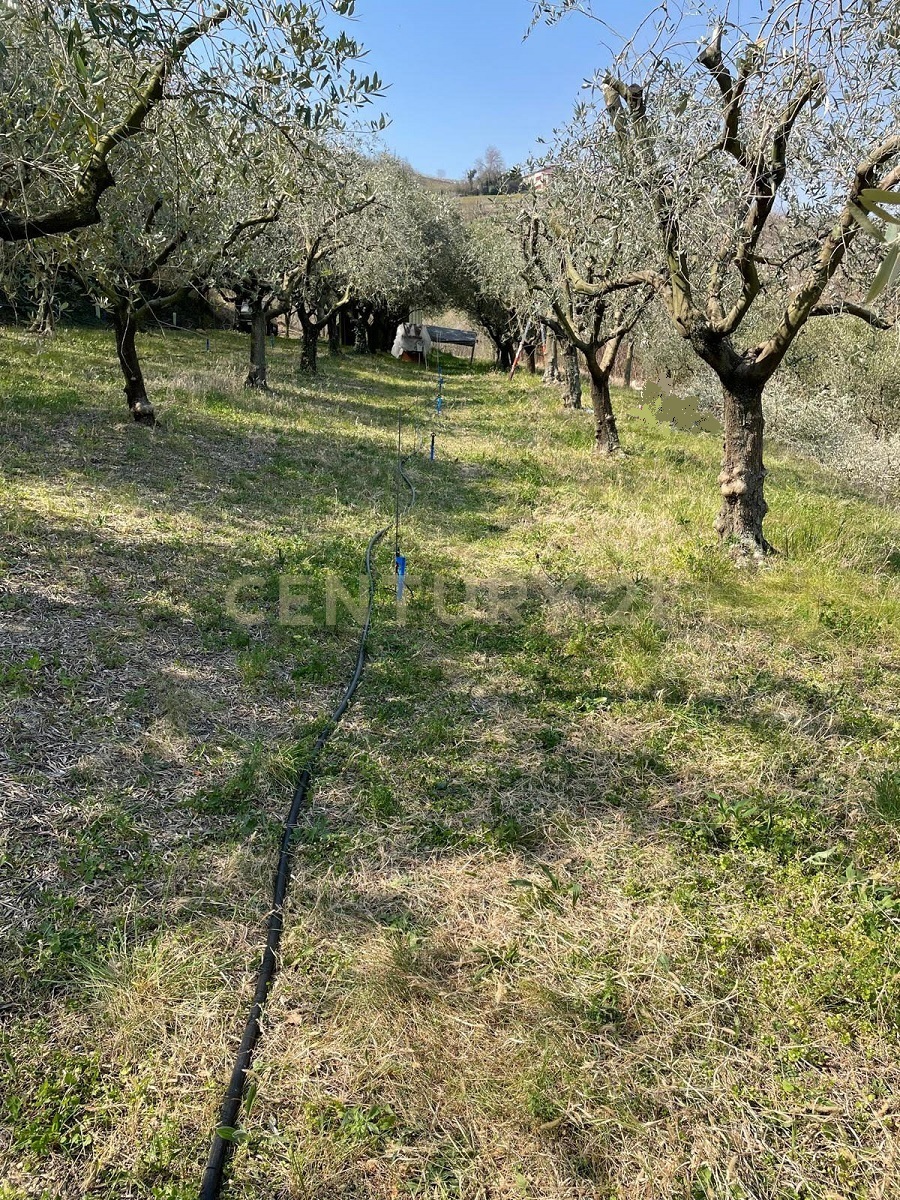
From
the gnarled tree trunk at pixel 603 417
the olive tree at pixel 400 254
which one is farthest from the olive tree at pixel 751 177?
the olive tree at pixel 400 254

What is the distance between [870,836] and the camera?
3326mm

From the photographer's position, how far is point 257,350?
15.5 metres

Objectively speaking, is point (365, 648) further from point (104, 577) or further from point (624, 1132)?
point (624, 1132)

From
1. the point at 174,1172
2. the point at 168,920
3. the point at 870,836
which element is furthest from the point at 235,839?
the point at 870,836

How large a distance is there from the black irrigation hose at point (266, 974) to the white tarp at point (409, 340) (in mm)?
32804

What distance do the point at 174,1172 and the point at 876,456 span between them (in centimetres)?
1819

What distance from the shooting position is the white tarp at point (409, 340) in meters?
34.7

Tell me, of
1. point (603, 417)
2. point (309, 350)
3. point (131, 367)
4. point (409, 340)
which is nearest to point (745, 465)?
point (603, 417)

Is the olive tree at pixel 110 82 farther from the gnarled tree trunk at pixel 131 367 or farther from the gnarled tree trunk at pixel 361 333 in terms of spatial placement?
the gnarled tree trunk at pixel 361 333

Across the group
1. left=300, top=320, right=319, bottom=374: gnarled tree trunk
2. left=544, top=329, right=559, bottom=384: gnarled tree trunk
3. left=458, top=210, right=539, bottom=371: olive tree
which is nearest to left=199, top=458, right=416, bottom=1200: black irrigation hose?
left=458, top=210, right=539, bottom=371: olive tree

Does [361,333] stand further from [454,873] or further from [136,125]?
[454,873]

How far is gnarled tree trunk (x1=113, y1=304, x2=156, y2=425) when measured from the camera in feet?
31.5

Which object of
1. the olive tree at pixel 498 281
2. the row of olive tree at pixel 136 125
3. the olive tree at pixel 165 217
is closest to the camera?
the row of olive tree at pixel 136 125

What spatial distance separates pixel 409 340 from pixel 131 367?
2839cm
